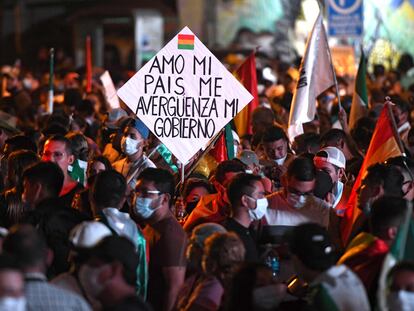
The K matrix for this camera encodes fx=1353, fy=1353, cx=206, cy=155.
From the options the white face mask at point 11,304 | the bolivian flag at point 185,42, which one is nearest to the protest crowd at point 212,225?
the white face mask at point 11,304

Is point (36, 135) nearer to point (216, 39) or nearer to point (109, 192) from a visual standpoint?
point (109, 192)

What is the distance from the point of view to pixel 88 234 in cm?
745

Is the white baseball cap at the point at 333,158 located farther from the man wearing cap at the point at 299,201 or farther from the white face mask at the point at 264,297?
the white face mask at the point at 264,297

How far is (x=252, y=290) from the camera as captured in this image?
704cm

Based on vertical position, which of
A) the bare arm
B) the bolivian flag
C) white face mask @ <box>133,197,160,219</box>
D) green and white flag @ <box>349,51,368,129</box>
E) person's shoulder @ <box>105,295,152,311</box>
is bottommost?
the bare arm

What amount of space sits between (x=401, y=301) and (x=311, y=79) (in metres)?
8.11

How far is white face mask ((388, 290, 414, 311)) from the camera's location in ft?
21.9

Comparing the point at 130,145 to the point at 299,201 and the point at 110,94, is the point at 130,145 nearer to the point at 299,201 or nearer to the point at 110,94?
the point at 299,201

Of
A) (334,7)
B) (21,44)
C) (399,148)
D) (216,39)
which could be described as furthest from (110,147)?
(21,44)

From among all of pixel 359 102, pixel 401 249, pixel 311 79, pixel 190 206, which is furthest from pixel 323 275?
pixel 359 102

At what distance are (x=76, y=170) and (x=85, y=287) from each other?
497cm

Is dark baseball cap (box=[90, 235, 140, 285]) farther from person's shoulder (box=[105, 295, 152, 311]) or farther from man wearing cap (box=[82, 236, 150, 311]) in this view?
person's shoulder (box=[105, 295, 152, 311])

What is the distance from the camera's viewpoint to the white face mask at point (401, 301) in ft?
21.9

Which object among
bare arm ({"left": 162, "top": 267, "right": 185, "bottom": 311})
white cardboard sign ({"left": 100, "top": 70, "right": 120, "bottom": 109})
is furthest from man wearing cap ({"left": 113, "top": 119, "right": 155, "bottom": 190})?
white cardboard sign ({"left": 100, "top": 70, "right": 120, "bottom": 109})
